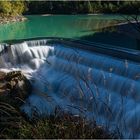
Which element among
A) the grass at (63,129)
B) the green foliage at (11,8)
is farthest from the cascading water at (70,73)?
the green foliage at (11,8)

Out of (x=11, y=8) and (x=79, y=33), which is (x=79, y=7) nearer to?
(x=11, y=8)

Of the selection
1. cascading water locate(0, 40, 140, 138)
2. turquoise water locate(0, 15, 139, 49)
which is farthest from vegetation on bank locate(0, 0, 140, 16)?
cascading water locate(0, 40, 140, 138)

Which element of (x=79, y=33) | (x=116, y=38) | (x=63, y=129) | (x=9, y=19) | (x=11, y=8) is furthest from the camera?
(x=11, y=8)

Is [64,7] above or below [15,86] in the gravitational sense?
below

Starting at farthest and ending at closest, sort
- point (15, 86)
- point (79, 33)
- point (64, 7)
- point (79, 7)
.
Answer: point (64, 7) < point (79, 7) < point (79, 33) < point (15, 86)

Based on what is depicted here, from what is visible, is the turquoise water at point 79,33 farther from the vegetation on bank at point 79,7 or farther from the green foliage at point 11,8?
the green foliage at point 11,8

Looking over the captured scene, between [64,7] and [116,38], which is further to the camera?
[64,7]

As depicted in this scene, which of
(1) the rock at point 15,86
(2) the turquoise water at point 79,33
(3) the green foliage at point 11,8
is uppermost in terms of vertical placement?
(1) the rock at point 15,86

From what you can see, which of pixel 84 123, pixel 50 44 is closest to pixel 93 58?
pixel 50 44

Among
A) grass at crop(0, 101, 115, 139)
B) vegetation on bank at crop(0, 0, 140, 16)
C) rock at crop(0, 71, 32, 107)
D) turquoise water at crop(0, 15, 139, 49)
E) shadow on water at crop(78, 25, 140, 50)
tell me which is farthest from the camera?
vegetation on bank at crop(0, 0, 140, 16)

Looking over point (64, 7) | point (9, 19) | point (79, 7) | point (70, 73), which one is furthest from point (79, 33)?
point (64, 7)

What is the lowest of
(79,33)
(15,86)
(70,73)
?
(79,33)

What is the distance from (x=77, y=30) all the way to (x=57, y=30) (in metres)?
1.33

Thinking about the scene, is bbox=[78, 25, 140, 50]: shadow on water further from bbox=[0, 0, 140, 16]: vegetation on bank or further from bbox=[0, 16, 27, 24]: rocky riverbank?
bbox=[0, 0, 140, 16]: vegetation on bank
